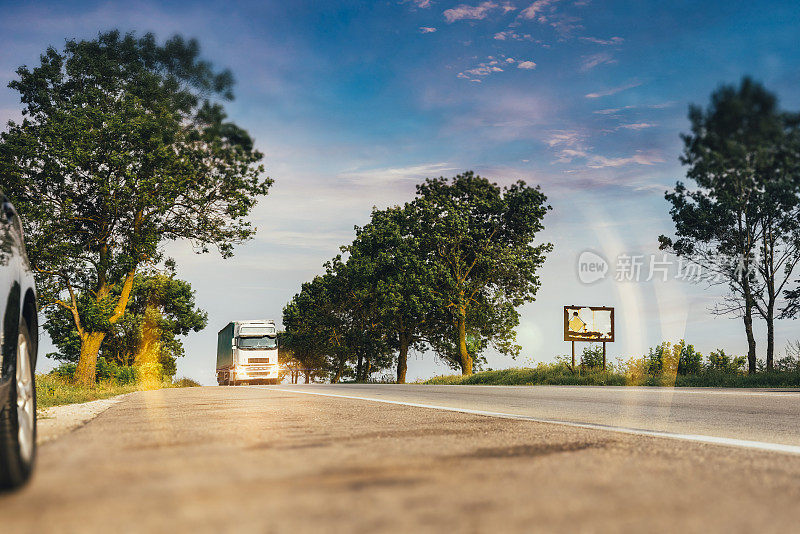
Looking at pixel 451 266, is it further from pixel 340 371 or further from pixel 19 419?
pixel 19 419

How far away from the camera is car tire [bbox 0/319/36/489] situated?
9.04 ft

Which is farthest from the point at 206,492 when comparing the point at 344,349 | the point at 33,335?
the point at 344,349

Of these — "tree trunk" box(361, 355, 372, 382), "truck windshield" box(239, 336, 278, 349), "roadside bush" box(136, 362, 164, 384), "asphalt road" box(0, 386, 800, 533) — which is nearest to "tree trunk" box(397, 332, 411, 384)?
"tree trunk" box(361, 355, 372, 382)

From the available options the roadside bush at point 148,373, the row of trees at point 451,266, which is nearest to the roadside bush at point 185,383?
the roadside bush at point 148,373

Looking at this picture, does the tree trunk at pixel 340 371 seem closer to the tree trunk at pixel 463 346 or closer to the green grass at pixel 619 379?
the tree trunk at pixel 463 346

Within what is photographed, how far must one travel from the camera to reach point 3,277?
3.48 m

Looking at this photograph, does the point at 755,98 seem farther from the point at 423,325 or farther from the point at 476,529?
→ the point at 423,325

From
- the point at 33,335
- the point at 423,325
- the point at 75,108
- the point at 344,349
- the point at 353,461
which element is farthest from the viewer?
the point at 344,349

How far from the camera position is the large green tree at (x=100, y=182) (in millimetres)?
20219

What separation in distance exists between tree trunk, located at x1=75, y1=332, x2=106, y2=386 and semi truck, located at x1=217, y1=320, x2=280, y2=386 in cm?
1455

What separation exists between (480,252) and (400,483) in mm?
37212

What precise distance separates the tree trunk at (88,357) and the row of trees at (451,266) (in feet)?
61.5

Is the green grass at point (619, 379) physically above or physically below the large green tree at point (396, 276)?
below

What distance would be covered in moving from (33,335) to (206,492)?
2.39m
